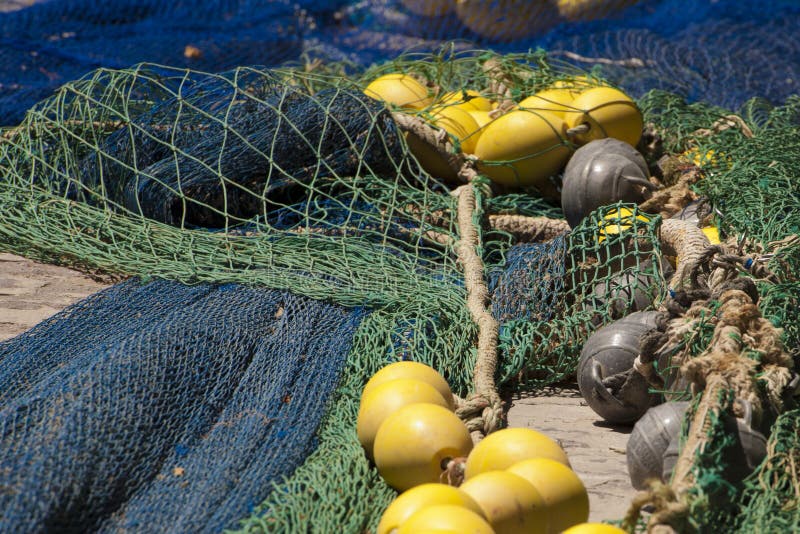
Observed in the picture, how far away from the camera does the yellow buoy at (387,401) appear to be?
10.6ft

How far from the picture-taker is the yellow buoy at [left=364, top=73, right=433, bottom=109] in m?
6.14

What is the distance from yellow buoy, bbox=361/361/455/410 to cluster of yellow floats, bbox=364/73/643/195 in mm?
2295

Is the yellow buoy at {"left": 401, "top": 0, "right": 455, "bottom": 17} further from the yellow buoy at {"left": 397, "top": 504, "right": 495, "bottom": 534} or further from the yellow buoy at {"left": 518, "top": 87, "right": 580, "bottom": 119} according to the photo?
the yellow buoy at {"left": 397, "top": 504, "right": 495, "bottom": 534}

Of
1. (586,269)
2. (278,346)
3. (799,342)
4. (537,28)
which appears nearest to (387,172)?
(586,269)

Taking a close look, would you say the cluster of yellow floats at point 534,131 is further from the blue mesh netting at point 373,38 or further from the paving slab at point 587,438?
the blue mesh netting at point 373,38

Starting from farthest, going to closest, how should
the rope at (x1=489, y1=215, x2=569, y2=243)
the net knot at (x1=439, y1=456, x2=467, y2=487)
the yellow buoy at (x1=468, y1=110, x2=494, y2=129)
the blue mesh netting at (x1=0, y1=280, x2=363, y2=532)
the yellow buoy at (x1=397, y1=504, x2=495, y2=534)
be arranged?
the yellow buoy at (x1=468, y1=110, x2=494, y2=129), the rope at (x1=489, y1=215, x2=569, y2=243), the net knot at (x1=439, y1=456, x2=467, y2=487), the blue mesh netting at (x1=0, y1=280, x2=363, y2=532), the yellow buoy at (x1=397, y1=504, x2=495, y2=534)

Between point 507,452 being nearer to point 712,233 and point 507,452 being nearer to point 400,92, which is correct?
point 712,233

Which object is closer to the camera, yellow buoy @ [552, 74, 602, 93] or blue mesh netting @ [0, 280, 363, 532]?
blue mesh netting @ [0, 280, 363, 532]

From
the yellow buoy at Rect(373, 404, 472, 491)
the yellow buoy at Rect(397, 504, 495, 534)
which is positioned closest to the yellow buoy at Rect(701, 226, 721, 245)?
the yellow buoy at Rect(373, 404, 472, 491)

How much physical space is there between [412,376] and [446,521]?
1.06 metres

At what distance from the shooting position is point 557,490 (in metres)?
2.71

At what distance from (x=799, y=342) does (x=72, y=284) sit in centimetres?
342

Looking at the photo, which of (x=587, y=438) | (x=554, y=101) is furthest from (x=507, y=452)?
(x=554, y=101)

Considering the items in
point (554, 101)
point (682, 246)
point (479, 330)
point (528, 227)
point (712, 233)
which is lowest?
point (528, 227)
